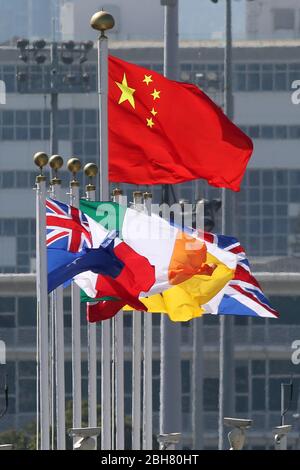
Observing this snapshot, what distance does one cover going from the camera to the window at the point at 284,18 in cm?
15988

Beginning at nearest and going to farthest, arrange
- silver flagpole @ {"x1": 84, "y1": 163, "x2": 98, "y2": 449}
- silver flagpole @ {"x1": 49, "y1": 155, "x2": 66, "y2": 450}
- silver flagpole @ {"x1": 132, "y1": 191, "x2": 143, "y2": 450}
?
silver flagpole @ {"x1": 49, "y1": 155, "x2": 66, "y2": 450} < silver flagpole @ {"x1": 84, "y1": 163, "x2": 98, "y2": 449} < silver flagpole @ {"x1": 132, "y1": 191, "x2": 143, "y2": 450}

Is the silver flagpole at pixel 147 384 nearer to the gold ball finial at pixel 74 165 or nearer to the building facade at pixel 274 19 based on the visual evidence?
the gold ball finial at pixel 74 165

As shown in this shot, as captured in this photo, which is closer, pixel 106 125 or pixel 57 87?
pixel 106 125

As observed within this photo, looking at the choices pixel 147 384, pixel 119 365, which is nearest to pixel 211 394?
pixel 147 384

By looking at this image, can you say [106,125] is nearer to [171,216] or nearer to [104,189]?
[104,189]

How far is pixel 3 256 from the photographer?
139750mm

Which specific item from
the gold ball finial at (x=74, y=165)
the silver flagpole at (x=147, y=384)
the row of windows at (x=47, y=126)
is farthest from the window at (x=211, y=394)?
the gold ball finial at (x=74, y=165)

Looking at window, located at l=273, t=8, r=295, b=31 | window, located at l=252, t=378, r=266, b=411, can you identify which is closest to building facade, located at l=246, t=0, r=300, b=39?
window, located at l=273, t=8, r=295, b=31

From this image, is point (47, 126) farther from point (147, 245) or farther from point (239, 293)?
point (147, 245)

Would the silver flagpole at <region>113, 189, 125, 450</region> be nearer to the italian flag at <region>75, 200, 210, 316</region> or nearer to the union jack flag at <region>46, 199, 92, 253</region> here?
the italian flag at <region>75, 200, 210, 316</region>

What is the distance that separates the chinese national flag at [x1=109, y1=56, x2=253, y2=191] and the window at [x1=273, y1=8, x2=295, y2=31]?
4660 inches

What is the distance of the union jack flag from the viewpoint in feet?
131

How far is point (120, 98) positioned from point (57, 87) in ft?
164
